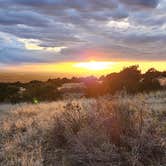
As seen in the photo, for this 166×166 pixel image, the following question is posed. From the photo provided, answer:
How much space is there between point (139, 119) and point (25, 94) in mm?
20736

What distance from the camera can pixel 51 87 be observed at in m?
28.4

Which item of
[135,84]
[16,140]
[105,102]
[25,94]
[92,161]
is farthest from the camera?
[25,94]

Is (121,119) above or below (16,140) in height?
above

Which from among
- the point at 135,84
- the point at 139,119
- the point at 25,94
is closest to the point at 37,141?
the point at 139,119

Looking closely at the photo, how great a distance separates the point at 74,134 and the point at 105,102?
40.0 inches

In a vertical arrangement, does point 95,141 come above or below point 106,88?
below

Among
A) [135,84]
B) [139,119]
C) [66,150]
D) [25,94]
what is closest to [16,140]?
[66,150]

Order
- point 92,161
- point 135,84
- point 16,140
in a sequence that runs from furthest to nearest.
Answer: point 135,84 → point 16,140 → point 92,161

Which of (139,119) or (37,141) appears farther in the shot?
(37,141)

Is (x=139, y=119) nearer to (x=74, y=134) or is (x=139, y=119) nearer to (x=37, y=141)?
(x=74, y=134)

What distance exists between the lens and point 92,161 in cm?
689

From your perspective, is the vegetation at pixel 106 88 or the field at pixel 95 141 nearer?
the field at pixel 95 141

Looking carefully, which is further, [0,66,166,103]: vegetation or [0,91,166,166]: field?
[0,66,166,103]: vegetation

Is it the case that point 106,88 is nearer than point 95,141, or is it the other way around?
point 95,141
